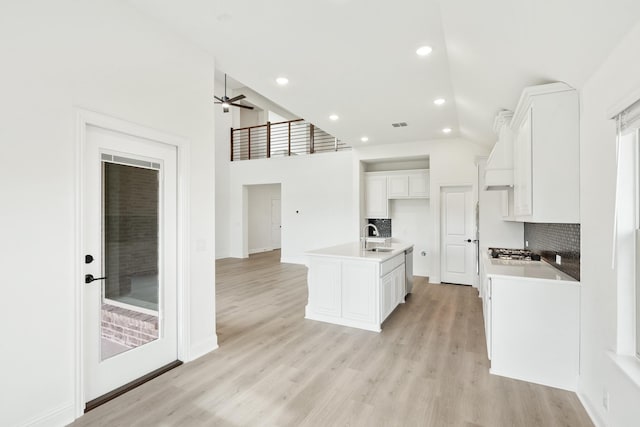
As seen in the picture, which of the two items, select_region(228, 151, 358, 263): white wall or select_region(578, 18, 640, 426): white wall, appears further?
select_region(228, 151, 358, 263): white wall

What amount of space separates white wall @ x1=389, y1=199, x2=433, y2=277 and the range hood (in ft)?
11.4

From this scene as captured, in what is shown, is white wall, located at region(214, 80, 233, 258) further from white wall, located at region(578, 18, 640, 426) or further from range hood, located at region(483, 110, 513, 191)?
white wall, located at region(578, 18, 640, 426)

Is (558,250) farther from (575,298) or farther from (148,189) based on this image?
(148,189)

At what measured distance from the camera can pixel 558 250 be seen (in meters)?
3.20

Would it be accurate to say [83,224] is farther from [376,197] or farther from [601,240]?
[376,197]

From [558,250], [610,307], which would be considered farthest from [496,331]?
[558,250]

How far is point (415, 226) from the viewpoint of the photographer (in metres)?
7.24

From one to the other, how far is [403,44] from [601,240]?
2.23 metres

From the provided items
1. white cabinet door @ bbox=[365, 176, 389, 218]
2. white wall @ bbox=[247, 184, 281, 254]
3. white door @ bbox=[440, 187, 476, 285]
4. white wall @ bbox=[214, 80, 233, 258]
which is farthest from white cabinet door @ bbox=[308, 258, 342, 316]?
white wall @ bbox=[247, 184, 281, 254]

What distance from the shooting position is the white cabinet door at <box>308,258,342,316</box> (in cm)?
402

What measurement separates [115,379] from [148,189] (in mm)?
1515

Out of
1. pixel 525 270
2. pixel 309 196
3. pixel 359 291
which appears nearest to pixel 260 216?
pixel 309 196

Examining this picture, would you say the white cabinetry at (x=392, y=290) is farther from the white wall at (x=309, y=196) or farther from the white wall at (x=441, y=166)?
the white wall at (x=309, y=196)

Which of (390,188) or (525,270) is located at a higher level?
(390,188)
